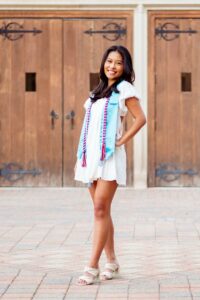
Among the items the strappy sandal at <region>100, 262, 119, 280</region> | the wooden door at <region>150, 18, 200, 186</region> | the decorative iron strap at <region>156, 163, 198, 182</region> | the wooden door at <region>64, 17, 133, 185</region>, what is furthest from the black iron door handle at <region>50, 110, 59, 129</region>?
the strappy sandal at <region>100, 262, 119, 280</region>

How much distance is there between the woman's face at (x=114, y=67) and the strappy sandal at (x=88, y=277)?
1.26m

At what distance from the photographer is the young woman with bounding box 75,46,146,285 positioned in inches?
249

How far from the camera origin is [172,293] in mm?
5836

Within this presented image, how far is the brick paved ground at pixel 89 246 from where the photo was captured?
6.02m

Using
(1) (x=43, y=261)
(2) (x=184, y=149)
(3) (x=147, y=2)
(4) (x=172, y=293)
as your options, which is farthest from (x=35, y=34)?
(4) (x=172, y=293)

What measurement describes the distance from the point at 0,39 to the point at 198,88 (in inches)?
116

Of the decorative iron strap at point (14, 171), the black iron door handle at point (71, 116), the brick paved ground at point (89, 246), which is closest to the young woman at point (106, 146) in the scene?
the brick paved ground at point (89, 246)

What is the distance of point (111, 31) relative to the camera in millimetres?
13961

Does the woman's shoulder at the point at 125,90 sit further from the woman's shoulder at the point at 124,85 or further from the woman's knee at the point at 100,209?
the woman's knee at the point at 100,209

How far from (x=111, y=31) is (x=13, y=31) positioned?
142 cm

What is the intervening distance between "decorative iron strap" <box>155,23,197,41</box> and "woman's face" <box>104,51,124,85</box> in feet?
24.7

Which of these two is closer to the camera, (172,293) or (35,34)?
(172,293)

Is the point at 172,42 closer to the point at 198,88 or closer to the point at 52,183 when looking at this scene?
the point at 198,88

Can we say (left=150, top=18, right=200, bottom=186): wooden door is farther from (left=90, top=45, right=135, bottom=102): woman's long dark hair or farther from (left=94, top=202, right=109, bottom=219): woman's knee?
(left=94, top=202, right=109, bottom=219): woman's knee
